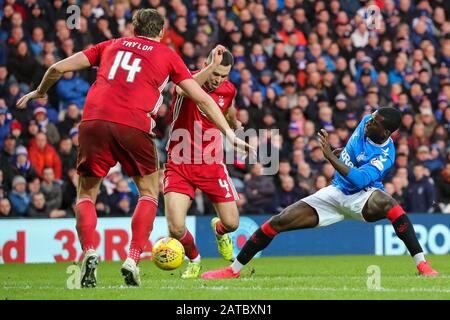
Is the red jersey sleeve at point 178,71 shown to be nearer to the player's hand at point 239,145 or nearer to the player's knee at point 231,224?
the player's hand at point 239,145

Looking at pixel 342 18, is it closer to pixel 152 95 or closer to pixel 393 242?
pixel 393 242

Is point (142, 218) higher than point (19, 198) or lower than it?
higher

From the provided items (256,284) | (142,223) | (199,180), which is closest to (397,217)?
(256,284)

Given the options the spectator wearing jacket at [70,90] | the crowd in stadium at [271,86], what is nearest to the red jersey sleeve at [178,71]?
the crowd in stadium at [271,86]

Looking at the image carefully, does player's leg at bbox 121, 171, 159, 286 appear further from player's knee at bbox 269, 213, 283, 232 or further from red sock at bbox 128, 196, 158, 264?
player's knee at bbox 269, 213, 283, 232

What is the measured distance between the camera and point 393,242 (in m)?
17.3

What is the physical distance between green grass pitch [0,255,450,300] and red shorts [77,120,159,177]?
3.52ft

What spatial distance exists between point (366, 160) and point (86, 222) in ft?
11.1

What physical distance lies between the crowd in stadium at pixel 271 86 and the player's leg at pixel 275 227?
5.68m

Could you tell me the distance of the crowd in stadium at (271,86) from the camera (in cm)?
1652

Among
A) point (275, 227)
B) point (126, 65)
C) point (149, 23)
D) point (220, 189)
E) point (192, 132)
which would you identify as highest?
point (149, 23)

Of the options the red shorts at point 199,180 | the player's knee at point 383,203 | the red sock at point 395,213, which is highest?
the red shorts at point 199,180

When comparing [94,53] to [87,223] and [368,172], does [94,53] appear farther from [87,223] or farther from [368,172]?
[368,172]

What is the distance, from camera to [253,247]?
10875mm
